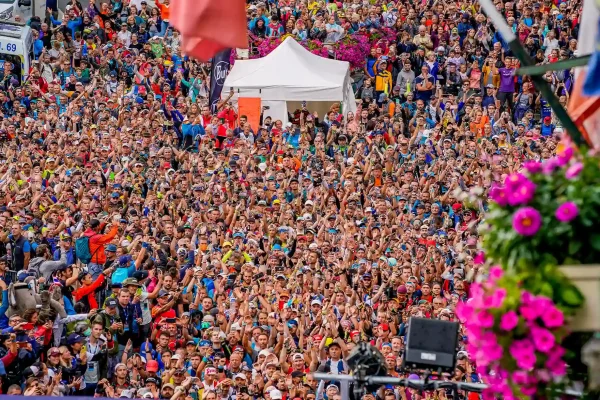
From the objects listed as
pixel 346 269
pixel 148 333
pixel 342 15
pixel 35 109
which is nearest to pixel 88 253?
pixel 148 333

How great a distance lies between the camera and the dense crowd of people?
14.2 meters

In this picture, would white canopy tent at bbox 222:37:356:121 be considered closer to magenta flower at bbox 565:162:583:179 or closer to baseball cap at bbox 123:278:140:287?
baseball cap at bbox 123:278:140:287

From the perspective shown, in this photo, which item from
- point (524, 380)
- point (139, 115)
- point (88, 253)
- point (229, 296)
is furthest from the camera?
point (139, 115)

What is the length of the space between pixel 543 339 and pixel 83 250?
13.0 metres

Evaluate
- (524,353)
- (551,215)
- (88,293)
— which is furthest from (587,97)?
(88,293)

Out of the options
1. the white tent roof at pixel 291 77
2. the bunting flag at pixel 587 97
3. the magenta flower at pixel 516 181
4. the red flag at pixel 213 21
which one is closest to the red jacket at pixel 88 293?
the white tent roof at pixel 291 77

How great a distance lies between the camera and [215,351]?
562 inches

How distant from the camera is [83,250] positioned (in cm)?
1756

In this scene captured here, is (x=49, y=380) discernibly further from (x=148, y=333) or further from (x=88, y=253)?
(x=88, y=253)

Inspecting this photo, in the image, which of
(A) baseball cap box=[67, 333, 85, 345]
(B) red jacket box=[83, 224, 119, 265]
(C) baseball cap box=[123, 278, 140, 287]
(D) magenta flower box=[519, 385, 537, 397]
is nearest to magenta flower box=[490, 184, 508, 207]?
(D) magenta flower box=[519, 385, 537, 397]

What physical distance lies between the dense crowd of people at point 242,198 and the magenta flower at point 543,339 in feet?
2.64

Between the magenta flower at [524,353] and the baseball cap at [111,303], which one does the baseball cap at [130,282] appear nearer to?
the baseball cap at [111,303]

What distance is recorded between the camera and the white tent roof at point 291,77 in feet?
82.4

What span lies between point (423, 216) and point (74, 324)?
551cm
